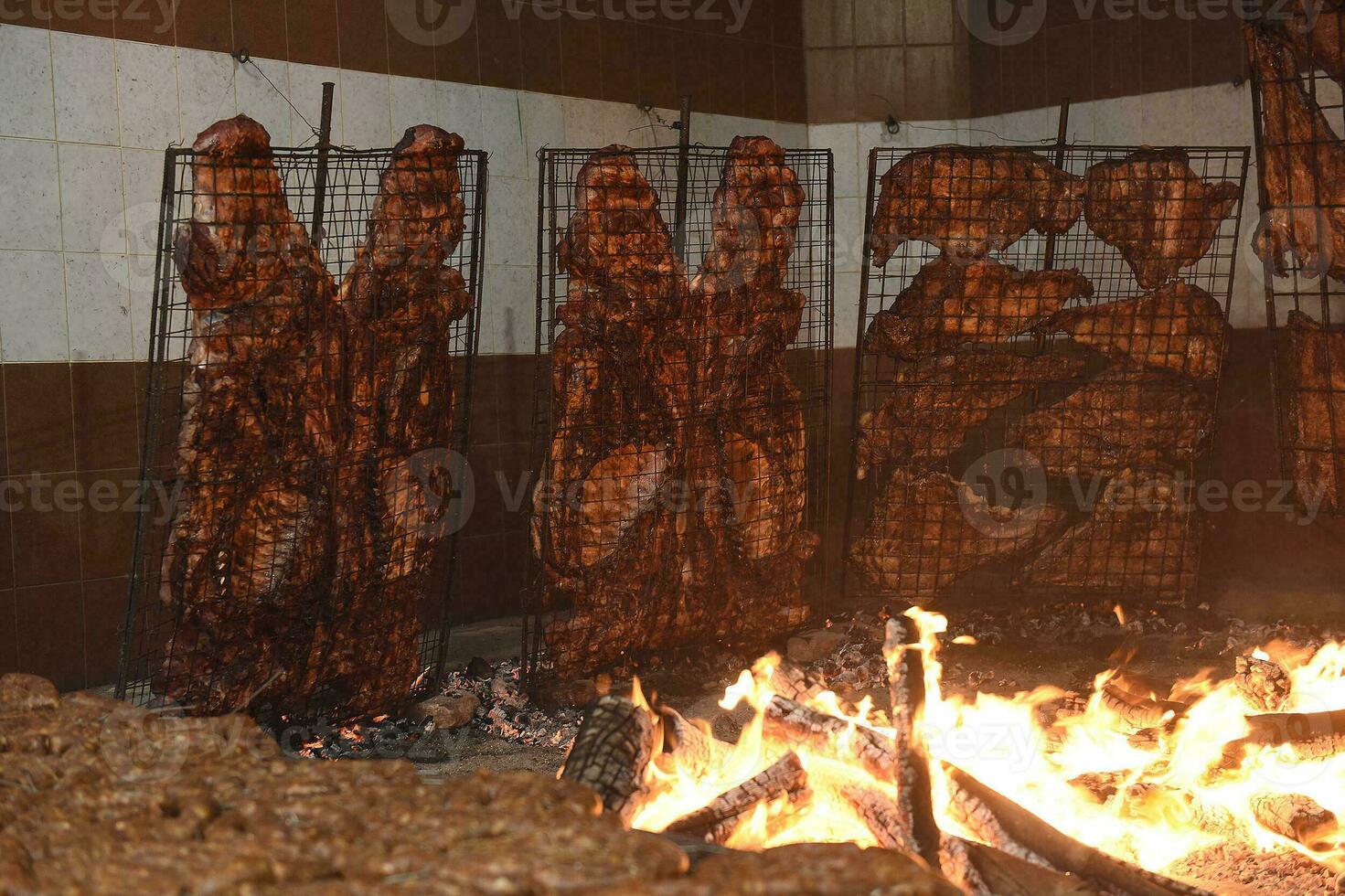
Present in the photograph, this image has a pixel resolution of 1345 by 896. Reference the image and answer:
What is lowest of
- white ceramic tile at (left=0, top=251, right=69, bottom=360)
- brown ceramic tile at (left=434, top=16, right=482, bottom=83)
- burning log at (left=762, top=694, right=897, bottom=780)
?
burning log at (left=762, top=694, right=897, bottom=780)

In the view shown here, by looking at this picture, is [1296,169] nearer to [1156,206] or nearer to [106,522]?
[1156,206]

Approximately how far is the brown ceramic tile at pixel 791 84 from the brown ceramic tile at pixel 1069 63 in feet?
4.74

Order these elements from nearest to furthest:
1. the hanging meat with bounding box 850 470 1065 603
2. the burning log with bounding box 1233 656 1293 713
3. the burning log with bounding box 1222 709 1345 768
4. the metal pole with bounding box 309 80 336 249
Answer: the burning log with bounding box 1222 709 1345 768
the burning log with bounding box 1233 656 1293 713
the metal pole with bounding box 309 80 336 249
the hanging meat with bounding box 850 470 1065 603

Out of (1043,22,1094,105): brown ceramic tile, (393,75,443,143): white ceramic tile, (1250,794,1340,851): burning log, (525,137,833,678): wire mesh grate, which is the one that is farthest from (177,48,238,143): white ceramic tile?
(1250,794,1340,851): burning log

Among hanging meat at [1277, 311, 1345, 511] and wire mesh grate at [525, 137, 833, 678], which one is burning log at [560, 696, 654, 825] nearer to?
wire mesh grate at [525, 137, 833, 678]

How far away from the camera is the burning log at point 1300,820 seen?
10.7ft

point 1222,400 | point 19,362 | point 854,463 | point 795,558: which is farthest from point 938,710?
point 19,362

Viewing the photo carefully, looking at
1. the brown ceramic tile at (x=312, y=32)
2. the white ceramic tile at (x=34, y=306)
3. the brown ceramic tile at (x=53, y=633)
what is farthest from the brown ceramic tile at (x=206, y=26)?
the brown ceramic tile at (x=53, y=633)

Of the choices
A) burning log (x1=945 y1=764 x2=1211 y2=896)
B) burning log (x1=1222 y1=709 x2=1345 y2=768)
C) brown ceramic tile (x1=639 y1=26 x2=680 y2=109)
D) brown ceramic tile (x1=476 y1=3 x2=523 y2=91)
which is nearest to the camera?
burning log (x1=945 y1=764 x2=1211 y2=896)

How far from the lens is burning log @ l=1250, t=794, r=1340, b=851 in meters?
3.25

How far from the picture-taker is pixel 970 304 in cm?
544

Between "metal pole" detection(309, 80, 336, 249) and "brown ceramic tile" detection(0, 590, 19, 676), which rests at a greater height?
"metal pole" detection(309, 80, 336, 249)

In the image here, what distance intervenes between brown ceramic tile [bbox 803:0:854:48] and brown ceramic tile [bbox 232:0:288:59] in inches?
131

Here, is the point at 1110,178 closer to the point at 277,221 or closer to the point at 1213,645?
the point at 1213,645
